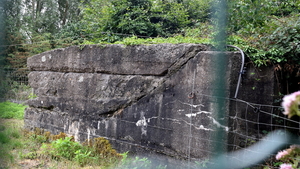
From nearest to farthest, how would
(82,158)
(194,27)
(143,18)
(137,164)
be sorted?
(137,164) → (82,158) → (194,27) → (143,18)

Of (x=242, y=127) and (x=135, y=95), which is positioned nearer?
(x=242, y=127)

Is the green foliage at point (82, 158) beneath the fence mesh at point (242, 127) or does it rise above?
beneath

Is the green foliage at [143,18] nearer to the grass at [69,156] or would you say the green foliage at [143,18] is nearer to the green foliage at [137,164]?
the grass at [69,156]

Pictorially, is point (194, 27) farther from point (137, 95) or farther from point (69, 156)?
point (69, 156)

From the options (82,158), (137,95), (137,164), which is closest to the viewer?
(137,164)

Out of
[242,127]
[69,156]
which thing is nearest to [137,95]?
[69,156]

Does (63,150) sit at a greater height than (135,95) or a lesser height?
lesser

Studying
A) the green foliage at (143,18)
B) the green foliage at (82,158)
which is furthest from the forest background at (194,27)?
the green foliage at (82,158)

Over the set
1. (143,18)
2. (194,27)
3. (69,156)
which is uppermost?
(143,18)

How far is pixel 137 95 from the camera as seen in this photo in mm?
3289

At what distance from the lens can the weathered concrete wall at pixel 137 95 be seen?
2.67 metres

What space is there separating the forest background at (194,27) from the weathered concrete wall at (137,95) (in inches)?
11.4

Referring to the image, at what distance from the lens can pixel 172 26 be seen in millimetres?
5645

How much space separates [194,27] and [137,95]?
2273 millimetres
